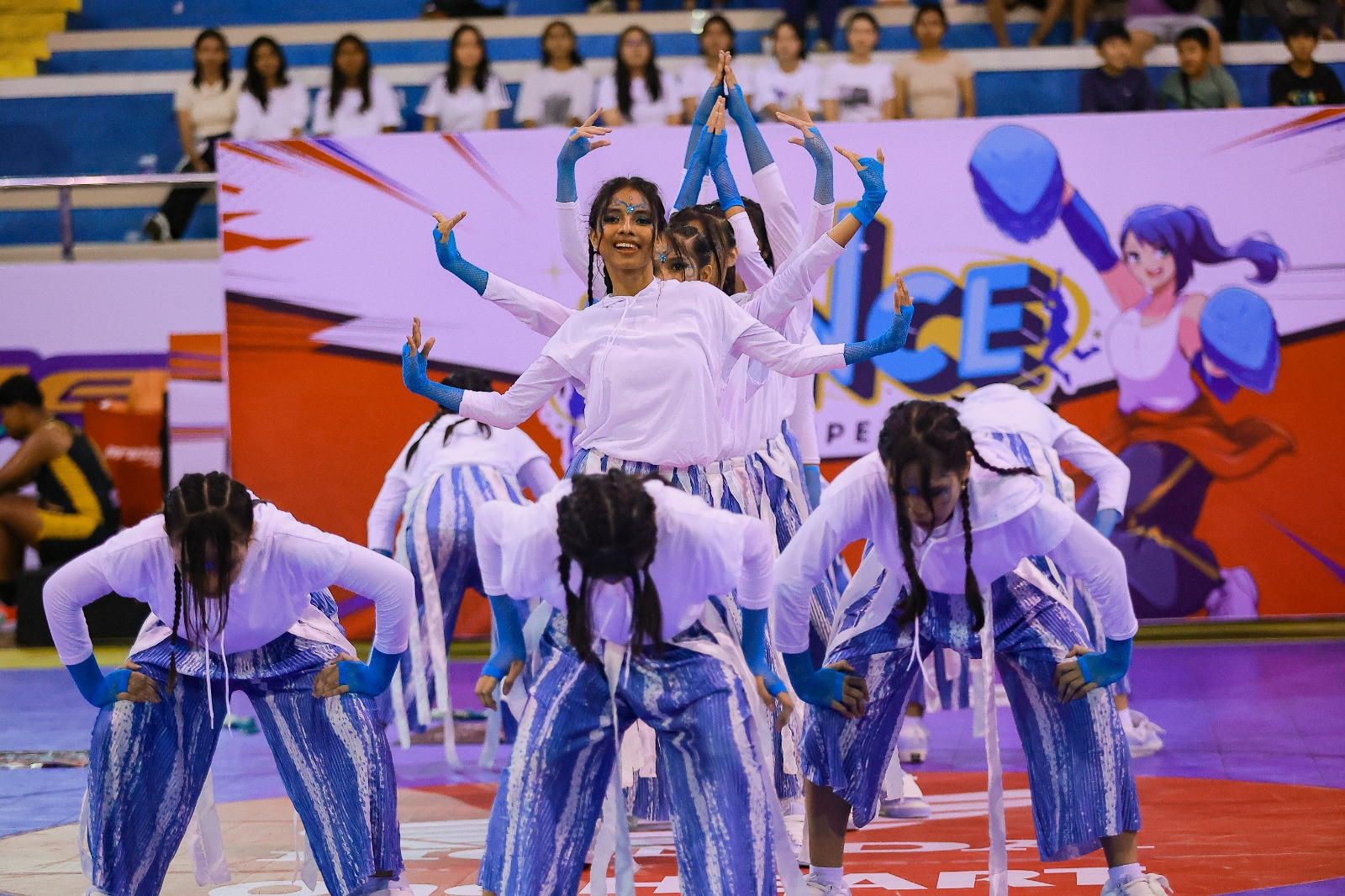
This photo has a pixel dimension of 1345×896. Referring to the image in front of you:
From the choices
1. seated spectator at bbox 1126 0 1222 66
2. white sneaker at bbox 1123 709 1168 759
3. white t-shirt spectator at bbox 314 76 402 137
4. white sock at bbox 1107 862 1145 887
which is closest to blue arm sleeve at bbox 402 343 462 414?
white sock at bbox 1107 862 1145 887

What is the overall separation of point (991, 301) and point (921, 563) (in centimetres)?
407

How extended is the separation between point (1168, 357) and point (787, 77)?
2.50m

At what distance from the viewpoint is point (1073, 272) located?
7012mm

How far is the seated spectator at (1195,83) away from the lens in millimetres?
7734

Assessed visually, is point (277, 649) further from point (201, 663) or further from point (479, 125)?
point (479, 125)

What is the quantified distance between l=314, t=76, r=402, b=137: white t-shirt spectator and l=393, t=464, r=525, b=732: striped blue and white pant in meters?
3.27

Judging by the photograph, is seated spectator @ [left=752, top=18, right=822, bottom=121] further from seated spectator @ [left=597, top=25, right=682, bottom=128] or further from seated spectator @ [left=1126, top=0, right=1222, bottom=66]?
seated spectator @ [left=1126, top=0, right=1222, bottom=66]

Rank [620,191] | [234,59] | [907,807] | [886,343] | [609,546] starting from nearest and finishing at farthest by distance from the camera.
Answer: [609,546] < [886,343] < [620,191] < [907,807] < [234,59]

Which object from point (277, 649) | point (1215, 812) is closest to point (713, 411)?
point (277, 649)

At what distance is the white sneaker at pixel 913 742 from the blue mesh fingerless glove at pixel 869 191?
215cm

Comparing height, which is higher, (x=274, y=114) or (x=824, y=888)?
(x=274, y=114)

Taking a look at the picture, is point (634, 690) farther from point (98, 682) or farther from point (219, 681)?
point (98, 682)

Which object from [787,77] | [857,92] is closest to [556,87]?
[787,77]

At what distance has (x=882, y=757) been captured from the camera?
329cm
